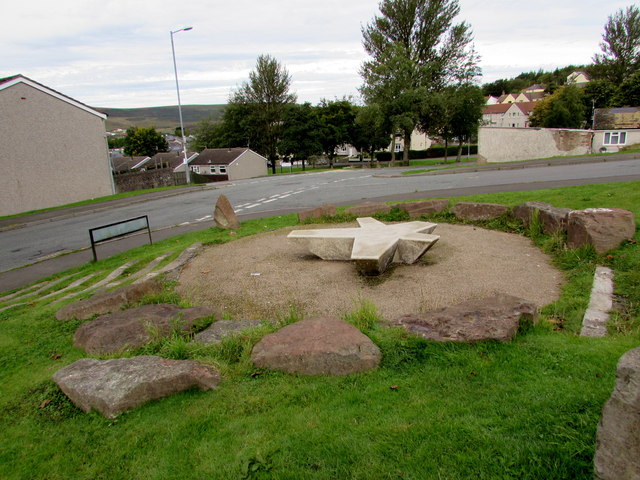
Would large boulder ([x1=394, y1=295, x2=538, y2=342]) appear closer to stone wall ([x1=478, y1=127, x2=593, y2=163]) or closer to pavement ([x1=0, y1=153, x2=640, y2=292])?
pavement ([x1=0, y1=153, x2=640, y2=292])

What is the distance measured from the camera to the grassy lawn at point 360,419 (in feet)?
8.60

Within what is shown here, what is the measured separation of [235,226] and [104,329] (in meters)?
7.73

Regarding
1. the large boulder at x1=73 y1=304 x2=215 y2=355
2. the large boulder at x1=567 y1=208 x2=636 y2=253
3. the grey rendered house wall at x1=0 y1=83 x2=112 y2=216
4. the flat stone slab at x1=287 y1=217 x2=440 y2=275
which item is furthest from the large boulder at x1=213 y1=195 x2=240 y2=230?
the grey rendered house wall at x1=0 y1=83 x2=112 y2=216

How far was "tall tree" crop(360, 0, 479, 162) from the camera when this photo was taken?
148 feet

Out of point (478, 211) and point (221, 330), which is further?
point (478, 211)

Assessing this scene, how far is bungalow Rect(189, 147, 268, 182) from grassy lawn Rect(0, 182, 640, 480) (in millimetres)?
57407

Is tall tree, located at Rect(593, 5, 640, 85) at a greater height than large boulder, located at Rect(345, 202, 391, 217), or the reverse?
tall tree, located at Rect(593, 5, 640, 85)

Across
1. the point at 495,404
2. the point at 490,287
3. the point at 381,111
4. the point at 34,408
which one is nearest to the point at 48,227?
the point at 34,408

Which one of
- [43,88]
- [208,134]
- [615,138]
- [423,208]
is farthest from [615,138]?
[208,134]

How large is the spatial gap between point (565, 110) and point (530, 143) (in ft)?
93.0

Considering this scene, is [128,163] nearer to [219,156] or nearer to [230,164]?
[219,156]

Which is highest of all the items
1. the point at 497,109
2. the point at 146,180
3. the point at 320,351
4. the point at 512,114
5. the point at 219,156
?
the point at 497,109

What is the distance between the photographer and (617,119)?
4462 cm

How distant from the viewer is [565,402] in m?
2.95
